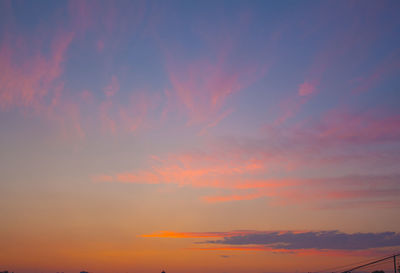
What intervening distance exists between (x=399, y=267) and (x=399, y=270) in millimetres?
1147

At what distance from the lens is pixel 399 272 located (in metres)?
67.7

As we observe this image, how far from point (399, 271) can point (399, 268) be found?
1280 millimetres

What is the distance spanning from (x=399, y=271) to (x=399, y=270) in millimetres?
474

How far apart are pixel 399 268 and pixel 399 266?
1098 mm

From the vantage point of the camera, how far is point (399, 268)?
228ft

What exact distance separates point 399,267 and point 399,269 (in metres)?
0.81

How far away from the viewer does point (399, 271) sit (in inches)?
2692

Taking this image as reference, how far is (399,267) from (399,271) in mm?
1616

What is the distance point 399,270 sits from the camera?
226 feet

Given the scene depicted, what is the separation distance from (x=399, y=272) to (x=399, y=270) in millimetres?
1328

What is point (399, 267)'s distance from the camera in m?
69.6

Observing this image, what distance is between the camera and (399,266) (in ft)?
230
